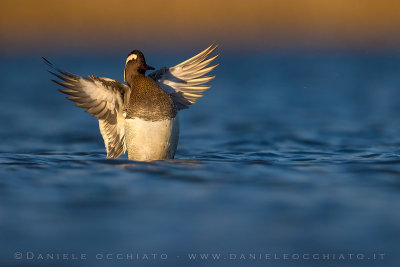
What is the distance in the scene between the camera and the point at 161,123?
25.1 feet

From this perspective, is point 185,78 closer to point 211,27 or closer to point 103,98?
point 103,98

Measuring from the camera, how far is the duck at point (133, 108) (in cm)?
768

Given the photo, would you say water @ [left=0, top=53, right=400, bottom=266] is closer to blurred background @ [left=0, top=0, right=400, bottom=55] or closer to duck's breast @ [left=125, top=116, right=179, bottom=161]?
duck's breast @ [left=125, top=116, right=179, bottom=161]

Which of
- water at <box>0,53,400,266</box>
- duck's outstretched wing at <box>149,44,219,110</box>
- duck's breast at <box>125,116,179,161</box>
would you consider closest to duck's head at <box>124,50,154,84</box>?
duck's outstretched wing at <box>149,44,219,110</box>

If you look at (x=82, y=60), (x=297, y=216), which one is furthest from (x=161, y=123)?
(x=82, y=60)

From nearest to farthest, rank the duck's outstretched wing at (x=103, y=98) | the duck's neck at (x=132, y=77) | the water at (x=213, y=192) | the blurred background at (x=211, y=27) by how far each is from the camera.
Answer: the water at (x=213, y=192) → the duck's outstretched wing at (x=103, y=98) → the duck's neck at (x=132, y=77) → the blurred background at (x=211, y=27)

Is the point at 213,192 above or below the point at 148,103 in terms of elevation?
below

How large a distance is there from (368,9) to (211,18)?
8.84m

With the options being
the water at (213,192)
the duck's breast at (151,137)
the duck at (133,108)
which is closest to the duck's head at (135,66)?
the duck at (133,108)

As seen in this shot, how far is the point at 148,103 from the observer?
7684 mm

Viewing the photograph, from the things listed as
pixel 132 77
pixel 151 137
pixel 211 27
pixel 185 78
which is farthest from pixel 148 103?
pixel 211 27

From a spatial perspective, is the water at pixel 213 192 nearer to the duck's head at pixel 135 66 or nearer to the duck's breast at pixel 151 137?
the duck's breast at pixel 151 137

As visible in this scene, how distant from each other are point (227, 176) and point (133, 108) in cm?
133

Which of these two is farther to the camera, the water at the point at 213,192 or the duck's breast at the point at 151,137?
the duck's breast at the point at 151,137
